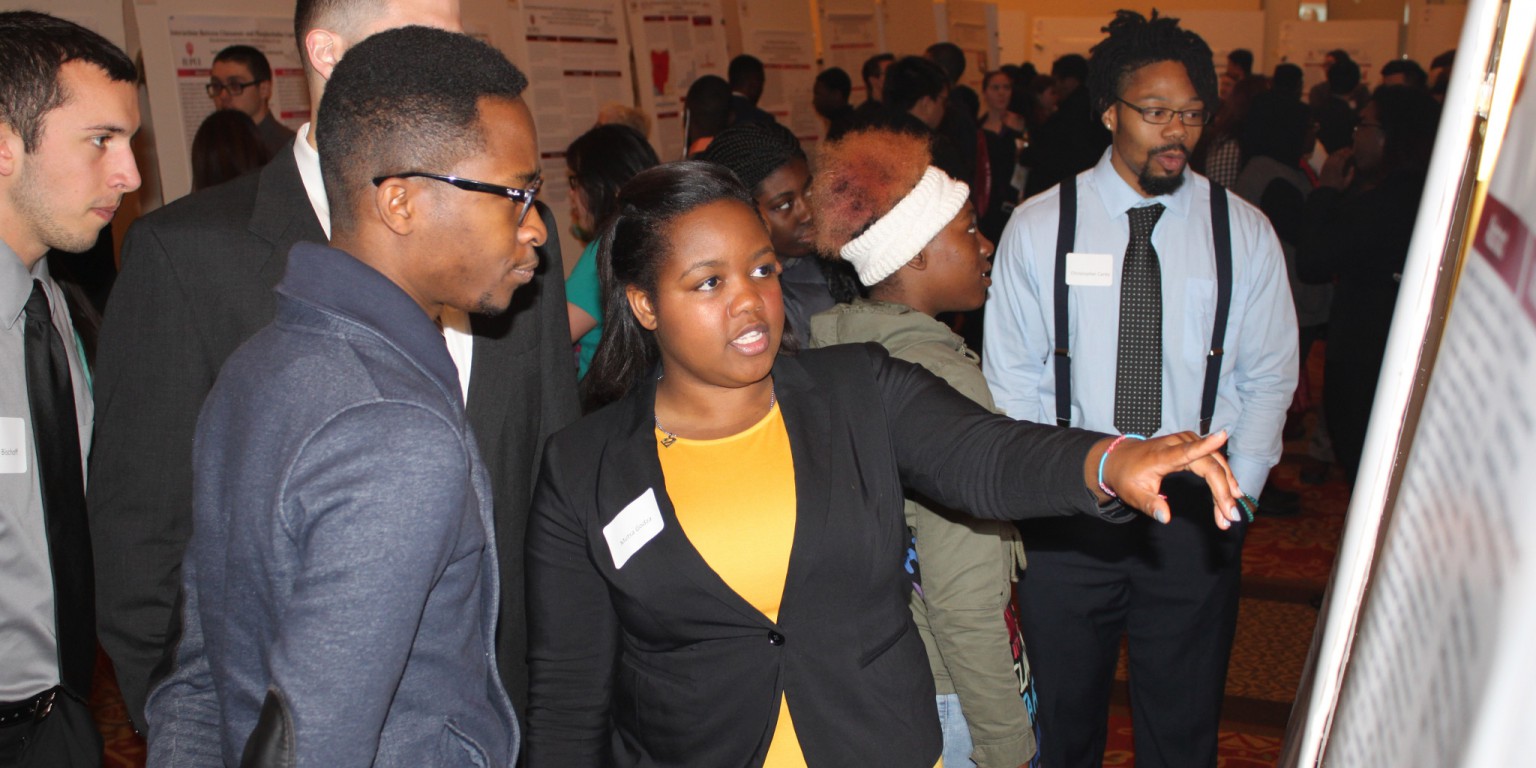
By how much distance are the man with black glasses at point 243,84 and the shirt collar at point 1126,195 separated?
144 inches

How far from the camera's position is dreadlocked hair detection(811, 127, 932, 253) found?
2.33 meters

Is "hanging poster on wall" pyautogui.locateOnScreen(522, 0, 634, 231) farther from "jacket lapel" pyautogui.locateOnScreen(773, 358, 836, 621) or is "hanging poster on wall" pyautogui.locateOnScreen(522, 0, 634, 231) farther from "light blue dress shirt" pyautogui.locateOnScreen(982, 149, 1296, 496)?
"jacket lapel" pyautogui.locateOnScreen(773, 358, 836, 621)

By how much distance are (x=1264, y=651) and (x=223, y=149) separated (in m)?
4.28

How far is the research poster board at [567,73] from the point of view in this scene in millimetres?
6496

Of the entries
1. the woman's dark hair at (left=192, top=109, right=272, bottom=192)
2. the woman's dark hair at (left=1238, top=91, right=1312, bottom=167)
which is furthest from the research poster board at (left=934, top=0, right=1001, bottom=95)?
the woman's dark hair at (left=192, top=109, right=272, bottom=192)

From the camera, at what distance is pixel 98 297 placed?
7.66ft

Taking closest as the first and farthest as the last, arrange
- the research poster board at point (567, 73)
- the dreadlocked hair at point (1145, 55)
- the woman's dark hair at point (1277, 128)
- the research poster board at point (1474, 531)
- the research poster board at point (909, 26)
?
the research poster board at point (1474, 531) → the dreadlocked hair at point (1145, 55) → the woman's dark hair at point (1277, 128) → the research poster board at point (567, 73) → the research poster board at point (909, 26)

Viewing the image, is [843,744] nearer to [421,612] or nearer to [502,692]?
[502,692]

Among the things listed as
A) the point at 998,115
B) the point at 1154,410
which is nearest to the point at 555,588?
the point at 1154,410

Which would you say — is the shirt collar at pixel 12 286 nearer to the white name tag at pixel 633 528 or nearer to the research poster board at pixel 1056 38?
the white name tag at pixel 633 528

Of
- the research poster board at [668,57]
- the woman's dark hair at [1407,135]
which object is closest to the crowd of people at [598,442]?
the woman's dark hair at [1407,135]

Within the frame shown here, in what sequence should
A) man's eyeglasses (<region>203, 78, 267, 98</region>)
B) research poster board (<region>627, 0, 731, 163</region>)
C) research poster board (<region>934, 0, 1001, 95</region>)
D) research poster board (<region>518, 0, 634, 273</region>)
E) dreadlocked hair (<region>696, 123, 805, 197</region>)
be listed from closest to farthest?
1. dreadlocked hair (<region>696, 123, 805, 197</region>)
2. man's eyeglasses (<region>203, 78, 267, 98</region>)
3. research poster board (<region>518, 0, 634, 273</region>)
4. research poster board (<region>627, 0, 731, 163</region>)
5. research poster board (<region>934, 0, 1001, 95</region>)

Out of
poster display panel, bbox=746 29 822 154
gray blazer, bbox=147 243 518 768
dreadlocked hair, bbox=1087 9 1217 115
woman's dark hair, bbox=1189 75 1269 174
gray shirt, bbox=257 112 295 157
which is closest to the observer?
gray blazer, bbox=147 243 518 768

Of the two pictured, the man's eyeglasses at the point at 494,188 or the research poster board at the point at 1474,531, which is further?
the man's eyeglasses at the point at 494,188
